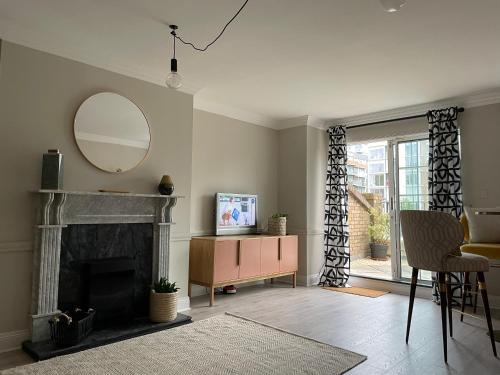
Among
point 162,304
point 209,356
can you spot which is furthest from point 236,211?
point 209,356

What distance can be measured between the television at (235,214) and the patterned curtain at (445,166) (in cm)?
232

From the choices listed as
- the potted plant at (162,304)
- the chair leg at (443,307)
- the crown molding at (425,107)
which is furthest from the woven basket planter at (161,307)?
the crown molding at (425,107)

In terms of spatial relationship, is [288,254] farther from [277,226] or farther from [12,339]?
[12,339]

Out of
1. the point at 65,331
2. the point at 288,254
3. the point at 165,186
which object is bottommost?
the point at 65,331

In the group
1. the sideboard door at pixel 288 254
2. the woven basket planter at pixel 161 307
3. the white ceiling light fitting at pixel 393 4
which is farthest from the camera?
the sideboard door at pixel 288 254

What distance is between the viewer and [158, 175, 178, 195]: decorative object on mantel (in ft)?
11.7

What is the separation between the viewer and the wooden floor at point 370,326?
2.50 metres

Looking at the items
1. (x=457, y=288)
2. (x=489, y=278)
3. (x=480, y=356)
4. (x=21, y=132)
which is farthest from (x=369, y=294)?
(x=21, y=132)

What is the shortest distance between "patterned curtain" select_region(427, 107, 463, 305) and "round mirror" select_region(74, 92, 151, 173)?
134 inches

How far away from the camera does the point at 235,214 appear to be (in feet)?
16.0

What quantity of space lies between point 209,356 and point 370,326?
1.60 meters

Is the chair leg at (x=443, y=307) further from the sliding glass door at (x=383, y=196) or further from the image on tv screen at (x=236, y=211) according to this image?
the image on tv screen at (x=236, y=211)

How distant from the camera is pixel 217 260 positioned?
4043 millimetres

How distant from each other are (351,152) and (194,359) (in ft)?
14.3
